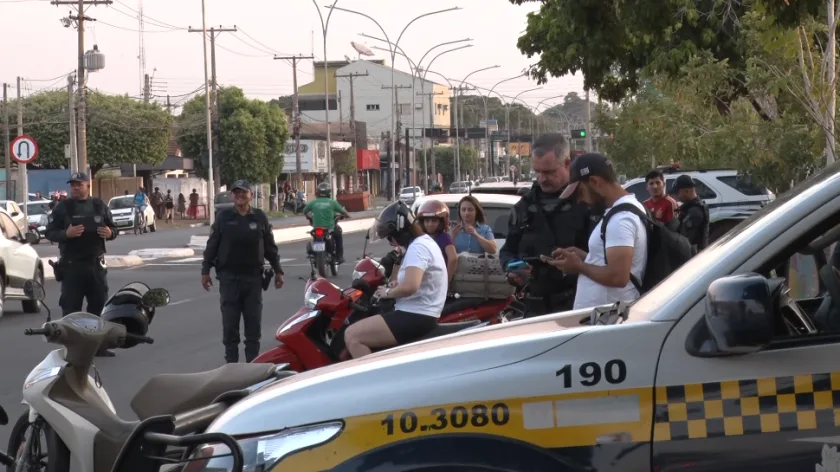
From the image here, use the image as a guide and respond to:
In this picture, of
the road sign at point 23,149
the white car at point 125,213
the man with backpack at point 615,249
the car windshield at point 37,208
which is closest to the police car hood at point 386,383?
the man with backpack at point 615,249

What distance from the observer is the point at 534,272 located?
736 cm

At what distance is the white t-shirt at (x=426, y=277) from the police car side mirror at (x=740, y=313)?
4758 mm

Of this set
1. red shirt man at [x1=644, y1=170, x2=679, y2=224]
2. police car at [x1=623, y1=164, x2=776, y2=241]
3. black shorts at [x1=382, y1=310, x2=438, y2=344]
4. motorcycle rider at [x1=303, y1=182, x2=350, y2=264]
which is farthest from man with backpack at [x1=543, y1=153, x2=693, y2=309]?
police car at [x1=623, y1=164, x2=776, y2=241]

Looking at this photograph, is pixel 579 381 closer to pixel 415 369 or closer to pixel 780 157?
pixel 415 369

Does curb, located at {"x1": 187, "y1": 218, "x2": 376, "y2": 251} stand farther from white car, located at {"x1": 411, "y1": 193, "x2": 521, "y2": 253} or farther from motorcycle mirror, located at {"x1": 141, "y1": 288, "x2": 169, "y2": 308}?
motorcycle mirror, located at {"x1": 141, "y1": 288, "x2": 169, "y2": 308}

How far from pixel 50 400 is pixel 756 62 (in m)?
10.3

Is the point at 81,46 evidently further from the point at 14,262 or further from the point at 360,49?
the point at 360,49

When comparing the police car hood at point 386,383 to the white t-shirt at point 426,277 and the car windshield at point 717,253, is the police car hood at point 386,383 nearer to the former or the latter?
the car windshield at point 717,253

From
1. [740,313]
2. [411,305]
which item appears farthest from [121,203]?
[740,313]

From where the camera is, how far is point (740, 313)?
3090mm

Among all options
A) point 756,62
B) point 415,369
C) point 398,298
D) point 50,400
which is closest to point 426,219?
point 398,298

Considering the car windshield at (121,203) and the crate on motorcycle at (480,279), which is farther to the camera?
the car windshield at (121,203)

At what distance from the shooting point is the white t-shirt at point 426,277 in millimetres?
7883

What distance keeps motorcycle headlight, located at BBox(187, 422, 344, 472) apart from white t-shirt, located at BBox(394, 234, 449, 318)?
4.26 meters
